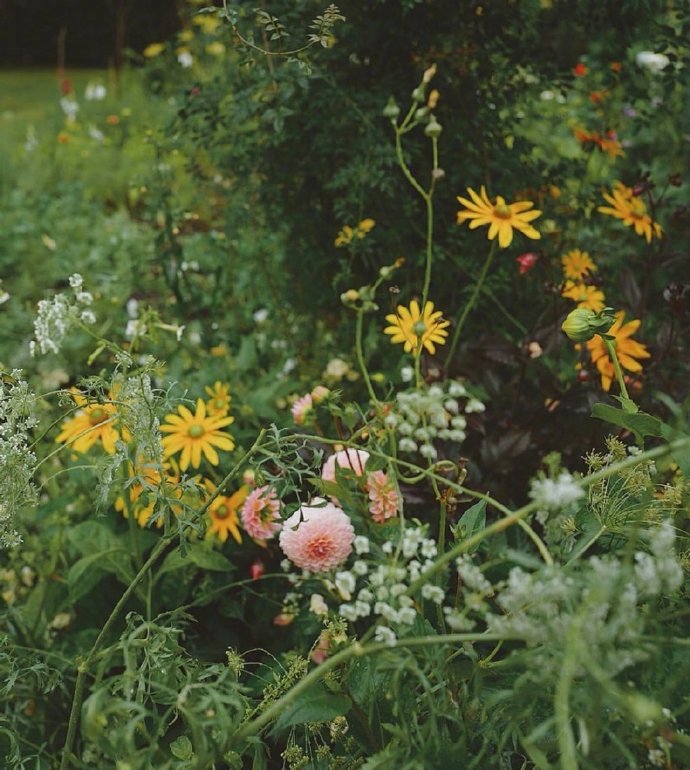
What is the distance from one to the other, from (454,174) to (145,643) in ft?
4.27

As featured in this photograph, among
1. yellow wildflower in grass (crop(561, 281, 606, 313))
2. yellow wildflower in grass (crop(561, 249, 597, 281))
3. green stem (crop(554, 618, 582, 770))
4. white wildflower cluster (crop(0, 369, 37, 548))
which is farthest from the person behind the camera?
yellow wildflower in grass (crop(561, 249, 597, 281))

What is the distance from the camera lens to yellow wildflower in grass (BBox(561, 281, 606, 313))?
1.59 m

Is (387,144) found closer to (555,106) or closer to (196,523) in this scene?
(196,523)

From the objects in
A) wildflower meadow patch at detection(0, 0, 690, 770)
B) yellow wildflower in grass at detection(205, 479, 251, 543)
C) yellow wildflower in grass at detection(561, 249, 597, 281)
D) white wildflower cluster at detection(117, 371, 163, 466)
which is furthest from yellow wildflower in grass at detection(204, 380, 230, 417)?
yellow wildflower in grass at detection(561, 249, 597, 281)

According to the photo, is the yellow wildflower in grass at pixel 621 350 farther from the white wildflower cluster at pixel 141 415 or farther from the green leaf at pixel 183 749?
the green leaf at pixel 183 749

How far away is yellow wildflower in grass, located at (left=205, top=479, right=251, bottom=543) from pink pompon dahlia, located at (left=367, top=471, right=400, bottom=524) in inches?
13.8

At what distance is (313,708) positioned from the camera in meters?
0.90

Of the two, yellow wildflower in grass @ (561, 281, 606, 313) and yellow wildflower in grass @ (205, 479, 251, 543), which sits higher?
yellow wildflower in grass @ (561, 281, 606, 313)

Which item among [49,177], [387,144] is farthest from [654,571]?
[49,177]

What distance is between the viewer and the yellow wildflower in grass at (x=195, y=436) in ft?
4.58

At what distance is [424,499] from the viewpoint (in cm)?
135

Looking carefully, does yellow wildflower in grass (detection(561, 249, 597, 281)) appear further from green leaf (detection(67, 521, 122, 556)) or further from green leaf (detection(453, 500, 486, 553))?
green leaf (detection(67, 521, 122, 556))

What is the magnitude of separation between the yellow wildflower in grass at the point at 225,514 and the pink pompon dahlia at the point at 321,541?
1.21ft

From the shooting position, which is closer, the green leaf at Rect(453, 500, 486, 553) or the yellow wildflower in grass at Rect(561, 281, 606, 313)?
the green leaf at Rect(453, 500, 486, 553)
